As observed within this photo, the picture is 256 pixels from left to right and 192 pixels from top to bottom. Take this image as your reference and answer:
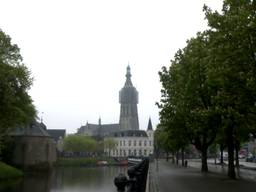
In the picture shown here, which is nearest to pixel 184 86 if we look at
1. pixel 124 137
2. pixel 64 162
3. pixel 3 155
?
pixel 3 155

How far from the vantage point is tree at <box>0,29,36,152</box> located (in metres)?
42.8

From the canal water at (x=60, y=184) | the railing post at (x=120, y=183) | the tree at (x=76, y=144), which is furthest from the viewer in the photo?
the tree at (x=76, y=144)

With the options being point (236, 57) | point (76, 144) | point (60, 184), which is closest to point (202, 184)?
point (236, 57)

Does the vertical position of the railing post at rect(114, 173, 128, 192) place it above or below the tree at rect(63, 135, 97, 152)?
below

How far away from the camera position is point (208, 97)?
35719mm

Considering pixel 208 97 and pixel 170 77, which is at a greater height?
pixel 170 77

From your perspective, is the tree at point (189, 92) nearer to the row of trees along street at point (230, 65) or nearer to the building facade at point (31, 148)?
the row of trees along street at point (230, 65)

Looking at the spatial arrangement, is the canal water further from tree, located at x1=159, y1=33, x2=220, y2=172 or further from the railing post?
the railing post

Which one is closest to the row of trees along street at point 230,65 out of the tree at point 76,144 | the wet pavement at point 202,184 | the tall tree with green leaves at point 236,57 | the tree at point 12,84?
the tall tree with green leaves at point 236,57

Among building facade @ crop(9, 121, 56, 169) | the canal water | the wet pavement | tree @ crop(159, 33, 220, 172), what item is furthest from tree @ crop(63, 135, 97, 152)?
the wet pavement

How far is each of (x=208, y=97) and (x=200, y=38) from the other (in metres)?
4.99

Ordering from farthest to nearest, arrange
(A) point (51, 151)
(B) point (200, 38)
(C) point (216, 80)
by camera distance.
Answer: (A) point (51, 151) < (B) point (200, 38) < (C) point (216, 80)

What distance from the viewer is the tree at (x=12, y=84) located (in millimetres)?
42781

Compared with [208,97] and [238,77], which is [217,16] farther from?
[208,97]
